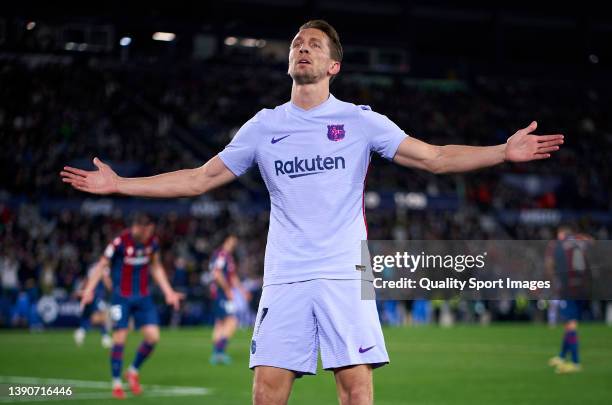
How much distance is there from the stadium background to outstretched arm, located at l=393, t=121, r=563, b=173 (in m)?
14.7

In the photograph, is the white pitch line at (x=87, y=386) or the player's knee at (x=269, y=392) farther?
the white pitch line at (x=87, y=386)

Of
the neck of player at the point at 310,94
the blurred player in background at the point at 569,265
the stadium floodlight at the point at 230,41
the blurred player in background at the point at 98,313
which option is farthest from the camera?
the stadium floodlight at the point at 230,41

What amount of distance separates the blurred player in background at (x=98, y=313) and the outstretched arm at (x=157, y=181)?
52.5 feet

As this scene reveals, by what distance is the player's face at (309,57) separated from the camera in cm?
563

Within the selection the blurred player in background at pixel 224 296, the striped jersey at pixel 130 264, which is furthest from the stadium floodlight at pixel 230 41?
the striped jersey at pixel 130 264

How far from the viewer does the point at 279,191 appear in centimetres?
568

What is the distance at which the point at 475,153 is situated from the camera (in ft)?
18.1

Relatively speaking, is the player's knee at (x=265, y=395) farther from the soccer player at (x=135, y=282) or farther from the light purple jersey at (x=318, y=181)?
the soccer player at (x=135, y=282)

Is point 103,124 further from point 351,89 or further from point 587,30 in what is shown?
point 587,30

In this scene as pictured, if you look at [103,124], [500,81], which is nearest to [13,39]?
[103,124]

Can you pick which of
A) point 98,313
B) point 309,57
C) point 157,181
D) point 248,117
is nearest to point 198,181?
point 157,181

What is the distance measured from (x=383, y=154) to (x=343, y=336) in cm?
102

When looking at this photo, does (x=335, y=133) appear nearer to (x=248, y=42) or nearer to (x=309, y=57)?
(x=309, y=57)

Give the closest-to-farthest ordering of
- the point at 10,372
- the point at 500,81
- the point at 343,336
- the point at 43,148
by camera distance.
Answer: the point at 343,336
the point at 10,372
the point at 43,148
the point at 500,81
